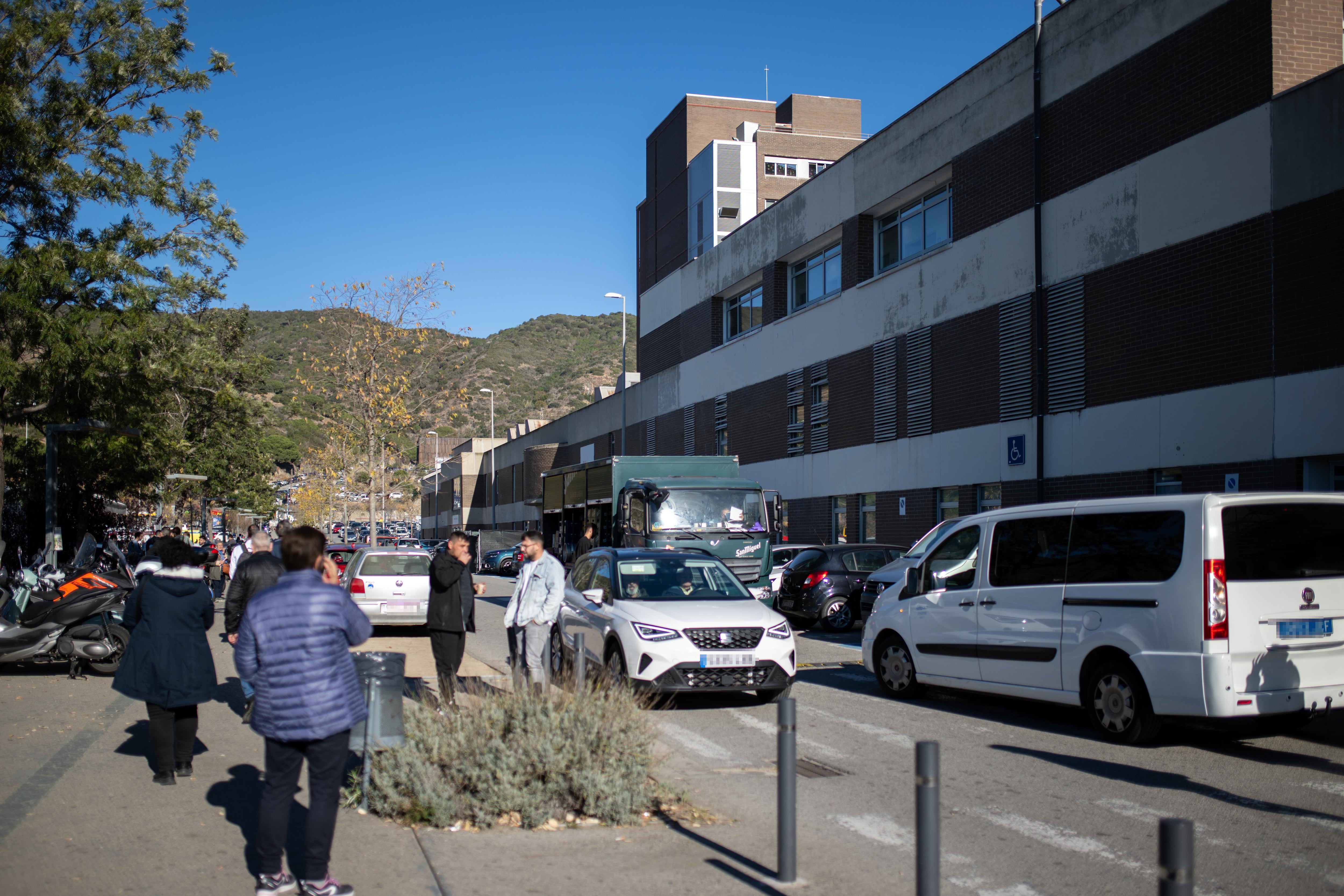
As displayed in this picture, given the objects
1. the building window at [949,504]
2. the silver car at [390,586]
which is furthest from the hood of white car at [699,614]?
the building window at [949,504]

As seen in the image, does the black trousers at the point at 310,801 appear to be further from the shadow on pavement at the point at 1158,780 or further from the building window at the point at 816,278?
the building window at the point at 816,278

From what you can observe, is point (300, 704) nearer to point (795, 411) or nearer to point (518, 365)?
point (795, 411)

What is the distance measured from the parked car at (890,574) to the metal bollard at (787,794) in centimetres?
1093

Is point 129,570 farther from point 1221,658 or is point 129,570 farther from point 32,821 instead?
point 1221,658

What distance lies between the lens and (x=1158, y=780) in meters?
7.69

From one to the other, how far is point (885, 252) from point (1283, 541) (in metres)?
21.5

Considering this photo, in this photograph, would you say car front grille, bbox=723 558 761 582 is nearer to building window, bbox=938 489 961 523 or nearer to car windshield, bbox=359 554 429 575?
car windshield, bbox=359 554 429 575

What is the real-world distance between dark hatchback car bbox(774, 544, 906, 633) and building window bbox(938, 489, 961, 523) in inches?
209

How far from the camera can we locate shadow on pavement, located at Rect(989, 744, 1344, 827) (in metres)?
A: 6.74

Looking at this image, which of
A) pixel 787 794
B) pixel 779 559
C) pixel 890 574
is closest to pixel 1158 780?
pixel 787 794

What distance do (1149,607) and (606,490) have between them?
1540 cm

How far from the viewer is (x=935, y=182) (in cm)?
2656

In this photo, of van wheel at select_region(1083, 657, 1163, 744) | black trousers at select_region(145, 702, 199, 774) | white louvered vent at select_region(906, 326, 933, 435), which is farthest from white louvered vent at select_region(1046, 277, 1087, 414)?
black trousers at select_region(145, 702, 199, 774)

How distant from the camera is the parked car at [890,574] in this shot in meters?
16.9
